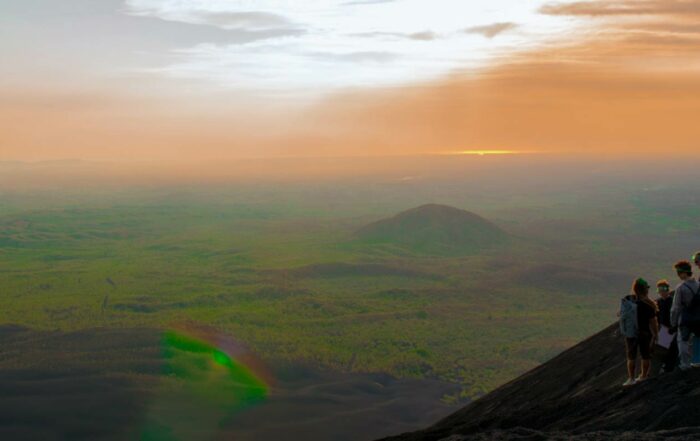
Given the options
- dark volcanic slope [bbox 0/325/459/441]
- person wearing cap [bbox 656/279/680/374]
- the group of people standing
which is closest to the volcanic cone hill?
dark volcanic slope [bbox 0/325/459/441]

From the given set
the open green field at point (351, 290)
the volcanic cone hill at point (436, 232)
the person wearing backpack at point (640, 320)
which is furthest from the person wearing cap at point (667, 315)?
the volcanic cone hill at point (436, 232)

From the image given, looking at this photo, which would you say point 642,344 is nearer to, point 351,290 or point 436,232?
point 351,290

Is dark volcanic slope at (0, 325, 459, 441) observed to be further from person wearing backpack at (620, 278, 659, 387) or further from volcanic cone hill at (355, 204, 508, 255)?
volcanic cone hill at (355, 204, 508, 255)

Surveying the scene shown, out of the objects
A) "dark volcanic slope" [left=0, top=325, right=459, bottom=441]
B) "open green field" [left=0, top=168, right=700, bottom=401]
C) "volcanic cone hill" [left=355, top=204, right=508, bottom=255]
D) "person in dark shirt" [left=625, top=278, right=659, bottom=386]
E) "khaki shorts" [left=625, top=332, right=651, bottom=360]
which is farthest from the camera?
"volcanic cone hill" [left=355, top=204, right=508, bottom=255]

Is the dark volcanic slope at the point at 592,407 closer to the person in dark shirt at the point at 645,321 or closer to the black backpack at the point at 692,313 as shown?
the person in dark shirt at the point at 645,321

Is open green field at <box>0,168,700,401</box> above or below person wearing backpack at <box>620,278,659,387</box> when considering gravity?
below

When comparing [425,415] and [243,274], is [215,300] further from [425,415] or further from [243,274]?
[425,415]
